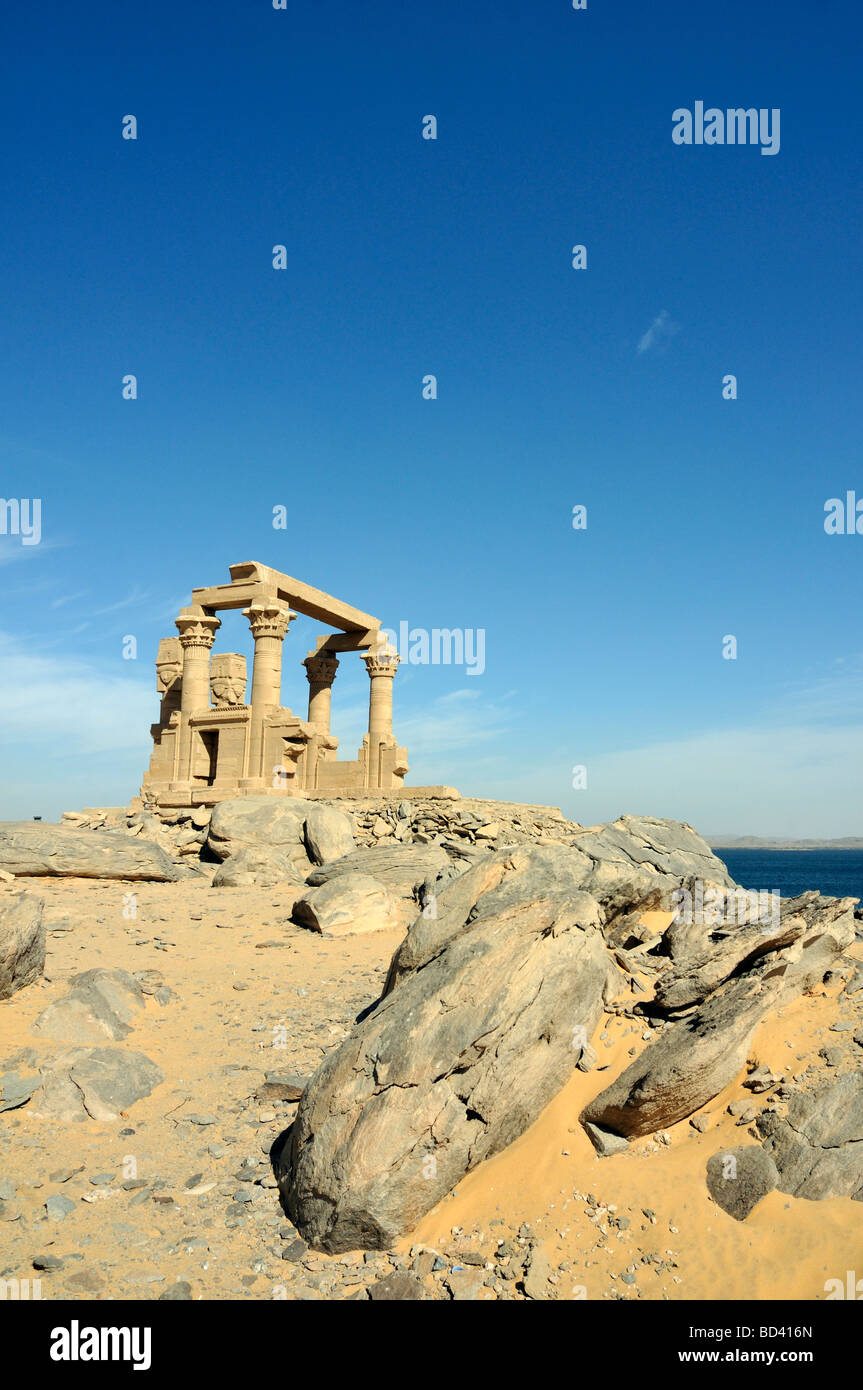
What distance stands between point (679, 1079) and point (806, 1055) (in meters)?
1.09

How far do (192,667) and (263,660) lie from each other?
3446 millimetres

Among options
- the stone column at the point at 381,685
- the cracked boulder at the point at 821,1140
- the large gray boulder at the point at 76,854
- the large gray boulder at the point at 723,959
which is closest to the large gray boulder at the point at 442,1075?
the large gray boulder at the point at 723,959

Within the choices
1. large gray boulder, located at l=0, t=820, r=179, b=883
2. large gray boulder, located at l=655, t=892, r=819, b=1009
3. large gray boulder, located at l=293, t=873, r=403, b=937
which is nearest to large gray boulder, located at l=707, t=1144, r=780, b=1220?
large gray boulder, located at l=655, t=892, r=819, b=1009

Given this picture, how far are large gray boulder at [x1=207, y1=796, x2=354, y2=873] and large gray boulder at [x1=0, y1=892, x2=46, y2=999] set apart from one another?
10545mm

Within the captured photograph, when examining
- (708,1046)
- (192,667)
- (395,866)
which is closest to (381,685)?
(192,667)

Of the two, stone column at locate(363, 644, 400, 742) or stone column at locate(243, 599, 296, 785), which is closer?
stone column at locate(243, 599, 296, 785)

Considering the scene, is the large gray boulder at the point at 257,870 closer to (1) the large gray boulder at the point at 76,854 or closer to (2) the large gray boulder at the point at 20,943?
(1) the large gray boulder at the point at 76,854

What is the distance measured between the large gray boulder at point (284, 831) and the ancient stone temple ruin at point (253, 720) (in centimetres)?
603

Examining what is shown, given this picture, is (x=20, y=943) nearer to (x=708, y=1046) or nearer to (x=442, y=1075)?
(x=442, y=1075)

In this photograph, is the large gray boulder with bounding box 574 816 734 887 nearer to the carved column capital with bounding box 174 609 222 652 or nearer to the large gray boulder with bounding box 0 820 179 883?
the large gray boulder with bounding box 0 820 179 883

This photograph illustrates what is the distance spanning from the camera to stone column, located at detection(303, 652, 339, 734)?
3825cm
